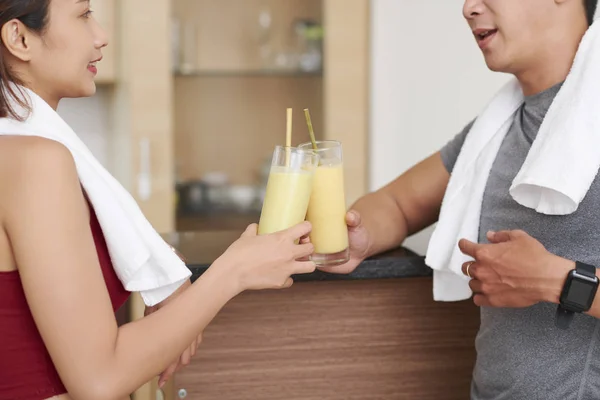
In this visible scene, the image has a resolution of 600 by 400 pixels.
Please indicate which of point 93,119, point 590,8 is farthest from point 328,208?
point 93,119

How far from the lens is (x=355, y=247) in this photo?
5.33ft

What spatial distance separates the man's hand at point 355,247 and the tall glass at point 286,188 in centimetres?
23

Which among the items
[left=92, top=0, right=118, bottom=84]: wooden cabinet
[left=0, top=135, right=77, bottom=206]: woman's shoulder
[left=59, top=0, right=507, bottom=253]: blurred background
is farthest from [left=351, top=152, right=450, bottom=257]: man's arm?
[left=92, top=0, right=118, bottom=84]: wooden cabinet

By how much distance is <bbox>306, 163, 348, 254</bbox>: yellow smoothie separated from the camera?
1.42 meters

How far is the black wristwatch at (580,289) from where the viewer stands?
1.30 meters

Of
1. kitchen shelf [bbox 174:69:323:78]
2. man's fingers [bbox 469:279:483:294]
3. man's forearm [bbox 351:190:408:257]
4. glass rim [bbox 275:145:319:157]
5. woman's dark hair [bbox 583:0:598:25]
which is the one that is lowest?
man's fingers [bbox 469:279:483:294]

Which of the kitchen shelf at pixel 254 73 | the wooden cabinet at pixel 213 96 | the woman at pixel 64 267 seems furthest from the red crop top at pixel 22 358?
the kitchen shelf at pixel 254 73

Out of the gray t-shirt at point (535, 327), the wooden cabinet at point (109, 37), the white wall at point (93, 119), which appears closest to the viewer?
the gray t-shirt at point (535, 327)

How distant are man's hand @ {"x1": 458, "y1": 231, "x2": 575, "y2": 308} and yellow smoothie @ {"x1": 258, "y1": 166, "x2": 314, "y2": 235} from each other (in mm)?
342

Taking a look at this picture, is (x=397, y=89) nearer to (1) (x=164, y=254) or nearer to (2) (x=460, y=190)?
(2) (x=460, y=190)

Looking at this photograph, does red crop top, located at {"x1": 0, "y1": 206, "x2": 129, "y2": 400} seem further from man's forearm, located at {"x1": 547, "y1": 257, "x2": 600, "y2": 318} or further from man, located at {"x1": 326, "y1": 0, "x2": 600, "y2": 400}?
man's forearm, located at {"x1": 547, "y1": 257, "x2": 600, "y2": 318}

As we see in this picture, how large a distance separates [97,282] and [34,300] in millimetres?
84

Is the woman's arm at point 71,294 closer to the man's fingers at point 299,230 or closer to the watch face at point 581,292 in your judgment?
the man's fingers at point 299,230

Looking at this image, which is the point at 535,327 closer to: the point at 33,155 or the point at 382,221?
the point at 382,221
